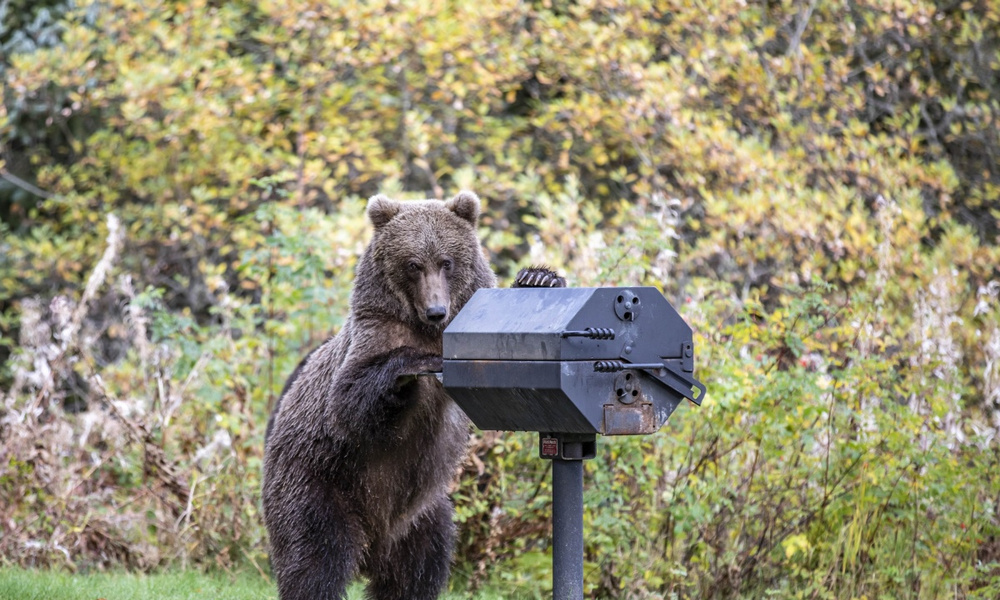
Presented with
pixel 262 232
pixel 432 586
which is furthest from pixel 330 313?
pixel 262 232

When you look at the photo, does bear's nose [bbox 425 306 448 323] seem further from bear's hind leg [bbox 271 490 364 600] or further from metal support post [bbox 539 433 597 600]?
bear's hind leg [bbox 271 490 364 600]

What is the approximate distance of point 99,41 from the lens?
1086cm

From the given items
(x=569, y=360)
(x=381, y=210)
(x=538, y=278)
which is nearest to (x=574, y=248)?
(x=381, y=210)

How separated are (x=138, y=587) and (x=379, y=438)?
2407 millimetres

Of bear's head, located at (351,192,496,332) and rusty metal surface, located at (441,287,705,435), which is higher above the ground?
rusty metal surface, located at (441,287,705,435)

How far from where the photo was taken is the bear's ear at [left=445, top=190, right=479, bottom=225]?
4.95m

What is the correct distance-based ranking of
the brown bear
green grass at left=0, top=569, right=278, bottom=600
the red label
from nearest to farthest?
the red label → the brown bear → green grass at left=0, top=569, right=278, bottom=600

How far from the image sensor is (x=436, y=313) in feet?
14.5

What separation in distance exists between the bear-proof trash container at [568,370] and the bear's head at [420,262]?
2.50 ft

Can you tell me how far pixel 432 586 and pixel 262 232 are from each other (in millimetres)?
6166

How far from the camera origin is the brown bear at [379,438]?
15.3 ft

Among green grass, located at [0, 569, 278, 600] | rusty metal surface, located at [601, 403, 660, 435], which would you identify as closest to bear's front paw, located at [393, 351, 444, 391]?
rusty metal surface, located at [601, 403, 660, 435]

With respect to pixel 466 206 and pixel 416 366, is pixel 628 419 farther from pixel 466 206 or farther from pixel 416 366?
pixel 466 206

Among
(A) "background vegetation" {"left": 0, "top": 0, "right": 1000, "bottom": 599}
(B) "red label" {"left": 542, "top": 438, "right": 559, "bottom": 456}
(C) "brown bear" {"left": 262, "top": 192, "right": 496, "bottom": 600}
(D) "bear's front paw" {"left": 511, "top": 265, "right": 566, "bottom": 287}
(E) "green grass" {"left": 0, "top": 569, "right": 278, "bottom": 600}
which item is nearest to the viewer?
(B) "red label" {"left": 542, "top": 438, "right": 559, "bottom": 456}
